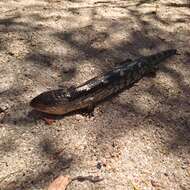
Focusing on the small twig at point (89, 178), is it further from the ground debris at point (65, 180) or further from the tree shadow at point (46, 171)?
the tree shadow at point (46, 171)

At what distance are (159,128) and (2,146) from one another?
62.1 inches

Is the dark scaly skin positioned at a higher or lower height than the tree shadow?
higher

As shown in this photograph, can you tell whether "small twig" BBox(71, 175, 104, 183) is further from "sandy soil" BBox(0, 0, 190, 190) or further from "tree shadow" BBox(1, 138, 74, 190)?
"tree shadow" BBox(1, 138, 74, 190)

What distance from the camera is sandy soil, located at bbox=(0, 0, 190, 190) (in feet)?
10.9

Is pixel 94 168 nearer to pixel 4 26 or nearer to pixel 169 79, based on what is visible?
pixel 169 79

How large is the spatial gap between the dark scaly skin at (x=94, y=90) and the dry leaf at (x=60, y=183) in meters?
0.74

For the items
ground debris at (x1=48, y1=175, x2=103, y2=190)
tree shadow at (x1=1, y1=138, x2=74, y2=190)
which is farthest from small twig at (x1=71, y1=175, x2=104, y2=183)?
tree shadow at (x1=1, y1=138, x2=74, y2=190)

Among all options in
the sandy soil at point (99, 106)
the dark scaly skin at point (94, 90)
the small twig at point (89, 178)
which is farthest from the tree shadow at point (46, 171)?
the dark scaly skin at point (94, 90)

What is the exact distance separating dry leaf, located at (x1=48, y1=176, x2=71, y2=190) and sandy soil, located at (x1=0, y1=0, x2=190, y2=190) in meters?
0.05

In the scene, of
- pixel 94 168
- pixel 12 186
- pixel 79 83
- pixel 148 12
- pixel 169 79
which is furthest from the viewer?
pixel 148 12

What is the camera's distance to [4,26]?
5043 millimetres

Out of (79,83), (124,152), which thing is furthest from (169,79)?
(124,152)

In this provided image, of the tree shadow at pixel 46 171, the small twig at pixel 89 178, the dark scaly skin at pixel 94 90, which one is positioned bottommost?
the small twig at pixel 89 178

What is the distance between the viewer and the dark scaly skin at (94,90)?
3.66 meters
